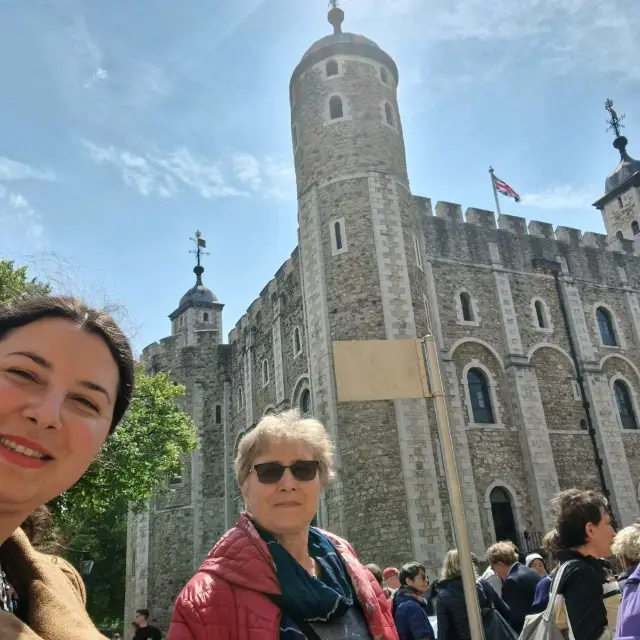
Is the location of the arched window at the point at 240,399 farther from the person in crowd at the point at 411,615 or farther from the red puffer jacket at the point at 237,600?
the red puffer jacket at the point at 237,600

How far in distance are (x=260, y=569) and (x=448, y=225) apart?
61.9 ft

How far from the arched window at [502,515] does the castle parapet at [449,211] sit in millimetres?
8936

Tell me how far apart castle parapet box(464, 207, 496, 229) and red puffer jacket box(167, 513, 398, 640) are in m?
19.4

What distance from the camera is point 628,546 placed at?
3516mm

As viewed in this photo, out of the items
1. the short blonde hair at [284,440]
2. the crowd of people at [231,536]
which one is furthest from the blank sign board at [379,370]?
the crowd of people at [231,536]

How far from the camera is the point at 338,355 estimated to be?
140 inches

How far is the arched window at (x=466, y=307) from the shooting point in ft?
61.5

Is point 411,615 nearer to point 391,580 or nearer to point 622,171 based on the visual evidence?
point 391,580

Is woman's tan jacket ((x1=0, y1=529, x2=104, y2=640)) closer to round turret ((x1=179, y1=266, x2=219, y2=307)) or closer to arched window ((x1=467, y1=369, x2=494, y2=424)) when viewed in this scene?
arched window ((x1=467, y1=369, x2=494, y2=424))

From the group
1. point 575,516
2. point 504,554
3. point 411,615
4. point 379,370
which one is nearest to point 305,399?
point 504,554

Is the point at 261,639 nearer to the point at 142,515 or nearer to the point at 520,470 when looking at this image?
the point at 520,470

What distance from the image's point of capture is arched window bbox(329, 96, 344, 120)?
17.9 meters

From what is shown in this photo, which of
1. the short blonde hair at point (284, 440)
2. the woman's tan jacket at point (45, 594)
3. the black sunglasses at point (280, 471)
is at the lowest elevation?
the woman's tan jacket at point (45, 594)

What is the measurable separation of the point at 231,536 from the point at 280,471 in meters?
0.30
